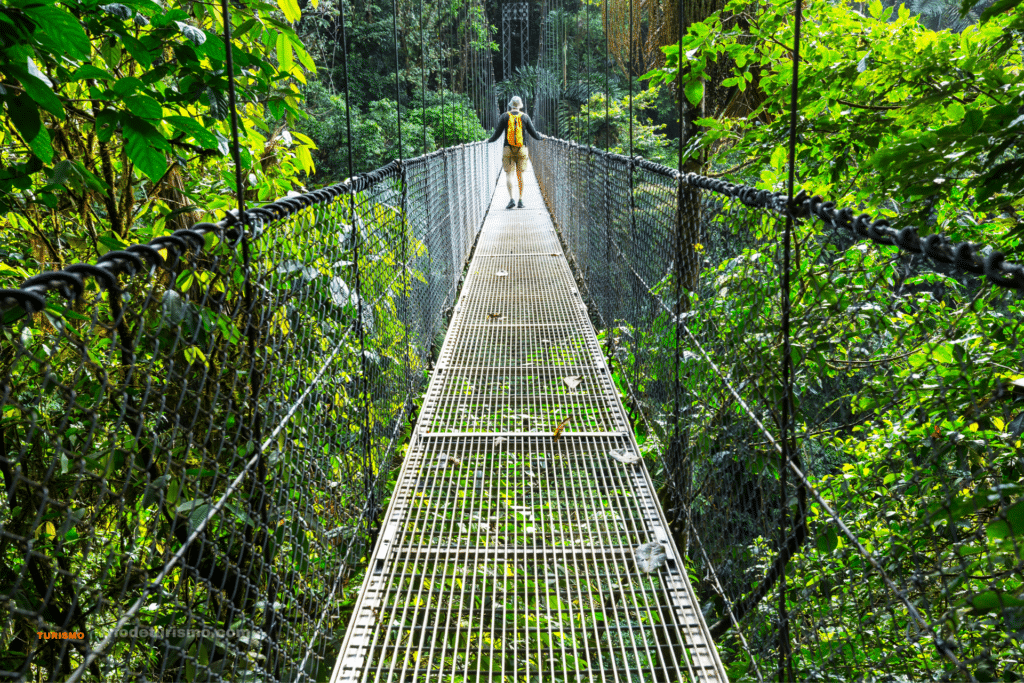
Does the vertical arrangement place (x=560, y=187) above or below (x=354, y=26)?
below

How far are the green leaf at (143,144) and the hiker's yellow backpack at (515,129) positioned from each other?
6839mm

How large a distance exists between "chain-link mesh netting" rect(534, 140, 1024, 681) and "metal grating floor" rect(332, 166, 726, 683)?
17 cm

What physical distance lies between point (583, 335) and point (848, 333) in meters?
2.15

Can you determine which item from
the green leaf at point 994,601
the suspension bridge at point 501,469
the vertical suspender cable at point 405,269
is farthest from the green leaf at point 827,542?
the vertical suspender cable at point 405,269

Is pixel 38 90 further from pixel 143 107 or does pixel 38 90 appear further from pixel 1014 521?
pixel 1014 521

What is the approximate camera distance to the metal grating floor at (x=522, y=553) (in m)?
1.54

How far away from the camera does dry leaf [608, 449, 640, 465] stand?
2.38 metres

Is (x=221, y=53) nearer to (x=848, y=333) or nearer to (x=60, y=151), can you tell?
(x=60, y=151)

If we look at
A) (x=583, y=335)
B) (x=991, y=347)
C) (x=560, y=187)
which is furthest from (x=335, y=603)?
(x=560, y=187)

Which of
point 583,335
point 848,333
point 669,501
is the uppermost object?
point 848,333

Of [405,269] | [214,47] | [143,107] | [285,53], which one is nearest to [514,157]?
[405,269]

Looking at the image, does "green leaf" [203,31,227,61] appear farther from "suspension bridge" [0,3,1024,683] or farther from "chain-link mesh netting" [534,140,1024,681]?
"chain-link mesh netting" [534,140,1024,681]

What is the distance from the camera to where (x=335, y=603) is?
1.71 m

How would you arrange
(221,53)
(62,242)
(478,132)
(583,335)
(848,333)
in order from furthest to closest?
(478,132)
(583,335)
(62,242)
(848,333)
(221,53)
